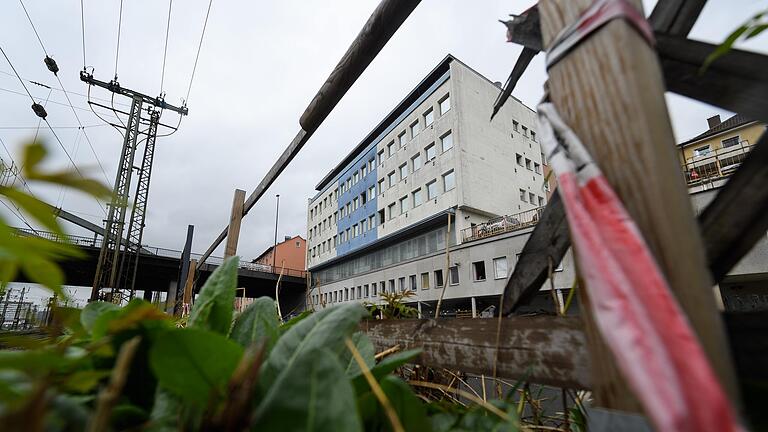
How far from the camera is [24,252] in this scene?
1.01 feet

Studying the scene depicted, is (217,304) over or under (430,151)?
under

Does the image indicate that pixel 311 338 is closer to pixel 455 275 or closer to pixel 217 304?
pixel 217 304

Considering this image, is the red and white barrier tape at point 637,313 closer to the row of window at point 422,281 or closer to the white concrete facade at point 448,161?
the row of window at point 422,281

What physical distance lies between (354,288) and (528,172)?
15.0 meters

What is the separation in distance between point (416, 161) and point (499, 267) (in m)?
9.92

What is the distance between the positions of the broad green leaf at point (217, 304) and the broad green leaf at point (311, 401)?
1.18 ft

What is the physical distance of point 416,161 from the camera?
23312mm

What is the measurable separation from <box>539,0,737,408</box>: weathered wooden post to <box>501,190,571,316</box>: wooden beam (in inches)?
11.3

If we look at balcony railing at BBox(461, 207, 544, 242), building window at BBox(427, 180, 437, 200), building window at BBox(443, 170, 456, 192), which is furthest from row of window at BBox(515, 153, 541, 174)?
building window at BBox(427, 180, 437, 200)

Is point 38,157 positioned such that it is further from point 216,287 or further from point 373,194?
point 373,194

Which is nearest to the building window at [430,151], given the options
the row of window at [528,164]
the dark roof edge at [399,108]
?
the dark roof edge at [399,108]

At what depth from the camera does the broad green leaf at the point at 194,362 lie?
0.40m

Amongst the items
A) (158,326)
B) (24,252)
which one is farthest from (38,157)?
(158,326)

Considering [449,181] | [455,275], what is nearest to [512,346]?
[455,275]
